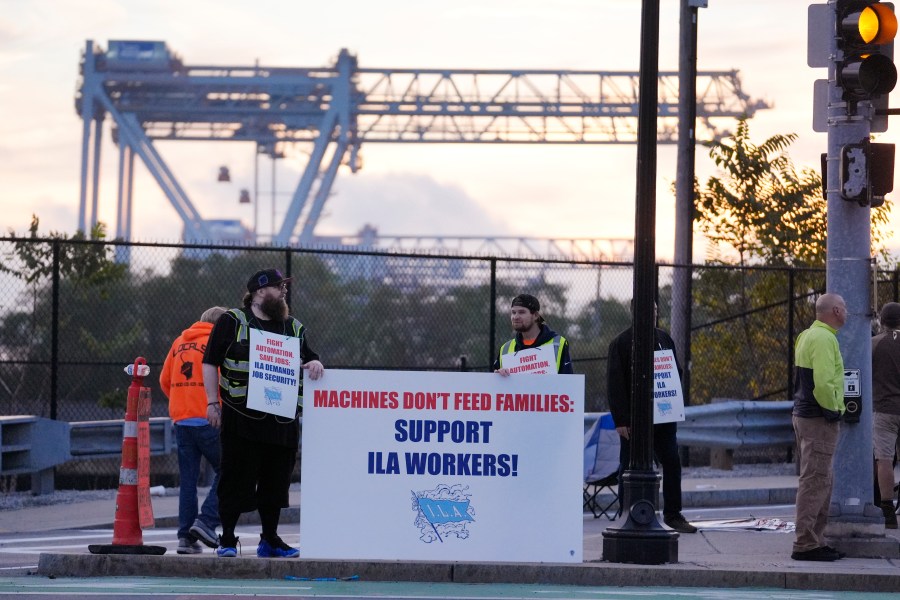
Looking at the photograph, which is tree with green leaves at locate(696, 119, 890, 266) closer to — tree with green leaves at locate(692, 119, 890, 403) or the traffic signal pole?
tree with green leaves at locate(692, 119, 890, 403)

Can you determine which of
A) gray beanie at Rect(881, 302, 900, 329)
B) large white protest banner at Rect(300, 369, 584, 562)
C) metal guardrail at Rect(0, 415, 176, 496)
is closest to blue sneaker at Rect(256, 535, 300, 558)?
large white protest banner at Rect(300, 369, 584, 562)

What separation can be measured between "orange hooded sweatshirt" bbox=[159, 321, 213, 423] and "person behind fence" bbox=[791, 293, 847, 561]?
4.28m

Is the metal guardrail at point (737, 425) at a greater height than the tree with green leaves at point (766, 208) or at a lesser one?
lesser

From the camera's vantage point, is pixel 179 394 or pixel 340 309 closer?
pixel 179 394

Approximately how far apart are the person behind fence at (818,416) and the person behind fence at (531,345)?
5.72 ft

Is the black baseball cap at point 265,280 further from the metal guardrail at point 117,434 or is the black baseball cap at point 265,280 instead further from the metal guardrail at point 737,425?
the metal guardrail at point 737,425

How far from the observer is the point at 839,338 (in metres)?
11.2

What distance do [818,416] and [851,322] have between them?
930 millimetres

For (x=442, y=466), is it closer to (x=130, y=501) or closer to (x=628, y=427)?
(x=130, y=501)

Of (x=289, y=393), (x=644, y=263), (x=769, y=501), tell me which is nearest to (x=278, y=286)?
(x=289, y=393)

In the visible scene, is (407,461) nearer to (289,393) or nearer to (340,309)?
(289,393)

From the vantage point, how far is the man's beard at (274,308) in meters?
9.89

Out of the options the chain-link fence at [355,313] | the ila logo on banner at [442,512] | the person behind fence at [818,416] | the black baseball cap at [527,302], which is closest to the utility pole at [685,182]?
the chain-link fence at [355,313]

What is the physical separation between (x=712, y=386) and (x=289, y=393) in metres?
15.9
